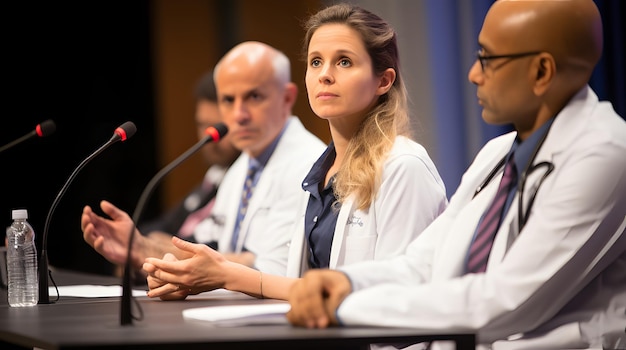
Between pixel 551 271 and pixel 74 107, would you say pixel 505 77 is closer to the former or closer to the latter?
pixel 551 271

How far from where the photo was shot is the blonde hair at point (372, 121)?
2.84 metres

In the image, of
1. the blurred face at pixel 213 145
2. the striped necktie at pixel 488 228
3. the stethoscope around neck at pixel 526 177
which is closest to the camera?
the stethoscope around neck at pixel 526 177

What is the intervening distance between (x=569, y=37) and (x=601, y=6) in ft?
5.78

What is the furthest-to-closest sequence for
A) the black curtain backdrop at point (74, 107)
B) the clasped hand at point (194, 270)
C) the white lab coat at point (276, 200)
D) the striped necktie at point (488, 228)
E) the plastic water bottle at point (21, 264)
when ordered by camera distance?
the black curtain backdrop at point (74, 107), the white lab coat at point (276, 200), the plastic water bottle at point (21, 264), the clasped hand at point (194, 270), the striped necktie at point (488, 228)

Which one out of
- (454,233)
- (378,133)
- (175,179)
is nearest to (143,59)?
(175,179)

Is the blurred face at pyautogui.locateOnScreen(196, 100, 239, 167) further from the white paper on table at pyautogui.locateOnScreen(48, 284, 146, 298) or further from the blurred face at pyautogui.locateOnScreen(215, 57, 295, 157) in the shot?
the white paper on table at pyautogui.locateOnScreen(48, 284, 146, 298)

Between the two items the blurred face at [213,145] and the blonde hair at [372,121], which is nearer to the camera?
the blonde hair at [372,121]

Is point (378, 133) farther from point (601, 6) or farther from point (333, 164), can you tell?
point (601, 6)

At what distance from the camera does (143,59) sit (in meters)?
7.73

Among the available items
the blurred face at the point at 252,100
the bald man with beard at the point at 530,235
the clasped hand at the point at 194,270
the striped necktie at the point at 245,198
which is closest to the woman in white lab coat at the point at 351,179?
the clasped hand at the point at 194,270

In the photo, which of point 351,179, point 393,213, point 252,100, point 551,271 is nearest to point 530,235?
point 551,271

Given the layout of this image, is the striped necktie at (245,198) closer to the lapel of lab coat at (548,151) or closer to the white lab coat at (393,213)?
the white lab coat at (393,213)

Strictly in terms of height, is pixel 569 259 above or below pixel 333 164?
below

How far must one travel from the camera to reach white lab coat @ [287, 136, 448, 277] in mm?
2770
